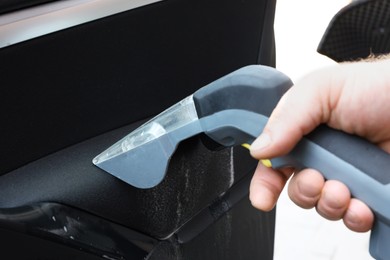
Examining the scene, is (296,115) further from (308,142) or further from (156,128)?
(156,128)

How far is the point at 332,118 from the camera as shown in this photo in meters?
0.54

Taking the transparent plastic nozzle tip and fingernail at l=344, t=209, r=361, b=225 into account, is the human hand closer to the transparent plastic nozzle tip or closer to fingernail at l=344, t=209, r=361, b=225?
fingernail at l=344, t=209, r=361, b=225

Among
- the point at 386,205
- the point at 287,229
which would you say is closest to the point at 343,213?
the point at 386,205

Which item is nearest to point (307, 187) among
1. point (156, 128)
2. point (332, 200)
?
point (332, 200)

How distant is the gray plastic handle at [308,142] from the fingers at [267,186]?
5 cm

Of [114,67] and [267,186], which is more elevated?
[114,67]

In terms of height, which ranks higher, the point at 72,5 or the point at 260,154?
the point at 72,5

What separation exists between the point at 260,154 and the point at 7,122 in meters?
0.26

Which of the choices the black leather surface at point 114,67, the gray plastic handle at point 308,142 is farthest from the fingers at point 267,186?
the black leather surface at point 114,67

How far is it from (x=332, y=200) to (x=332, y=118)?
9 cm

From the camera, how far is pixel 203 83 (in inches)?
29.7

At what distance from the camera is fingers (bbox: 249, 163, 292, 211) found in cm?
61

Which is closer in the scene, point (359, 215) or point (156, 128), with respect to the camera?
point (359, 215)

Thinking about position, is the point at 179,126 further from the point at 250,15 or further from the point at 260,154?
the point at 250,15
